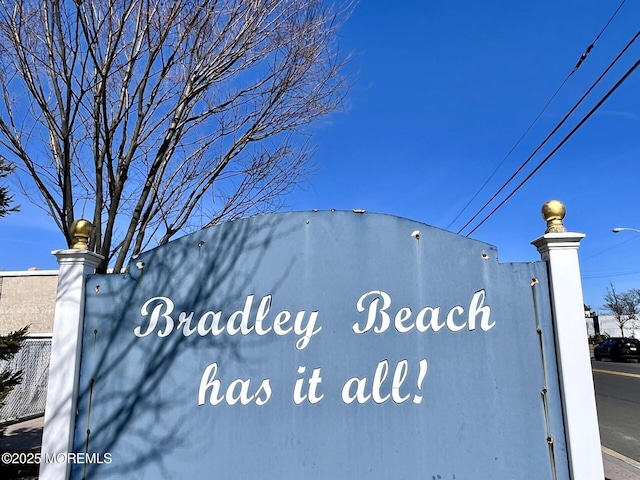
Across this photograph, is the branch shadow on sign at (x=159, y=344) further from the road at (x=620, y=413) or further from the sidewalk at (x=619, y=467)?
the road at (x=620, y=413)

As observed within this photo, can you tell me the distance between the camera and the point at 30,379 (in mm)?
12578

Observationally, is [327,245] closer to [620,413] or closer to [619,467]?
[619,467]

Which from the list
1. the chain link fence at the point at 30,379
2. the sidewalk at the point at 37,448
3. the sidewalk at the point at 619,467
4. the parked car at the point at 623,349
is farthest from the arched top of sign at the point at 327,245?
the parked car at the point at 623,349

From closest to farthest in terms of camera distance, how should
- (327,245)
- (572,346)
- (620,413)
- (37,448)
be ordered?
(572,346) → (327,245) → (37,448) → (620,413)

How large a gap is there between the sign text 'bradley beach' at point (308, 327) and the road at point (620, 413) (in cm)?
591

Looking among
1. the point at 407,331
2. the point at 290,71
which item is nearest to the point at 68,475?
the point at 407,331

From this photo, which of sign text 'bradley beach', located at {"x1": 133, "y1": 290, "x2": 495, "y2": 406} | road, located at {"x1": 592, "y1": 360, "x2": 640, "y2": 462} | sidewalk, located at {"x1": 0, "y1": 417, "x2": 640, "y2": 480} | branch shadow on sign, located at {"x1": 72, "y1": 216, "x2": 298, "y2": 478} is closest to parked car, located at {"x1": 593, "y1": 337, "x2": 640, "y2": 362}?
road, located at {"x1": 592, "y1": 360, "x2": 640, "y2": 462}

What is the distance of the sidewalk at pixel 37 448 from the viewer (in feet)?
21.5

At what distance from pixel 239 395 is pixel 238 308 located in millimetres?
681

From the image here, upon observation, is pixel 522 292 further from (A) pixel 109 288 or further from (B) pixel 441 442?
(A) pixel 109 288

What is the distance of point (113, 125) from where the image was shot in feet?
19.2

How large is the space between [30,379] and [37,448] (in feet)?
16.8

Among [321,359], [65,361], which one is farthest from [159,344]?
[321,359]

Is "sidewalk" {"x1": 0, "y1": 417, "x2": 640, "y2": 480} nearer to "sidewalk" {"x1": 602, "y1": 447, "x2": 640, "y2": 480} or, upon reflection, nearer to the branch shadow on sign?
"sidewalk" {"x1": 602, "y1": 447, "x2": 640, "y2": 480}
